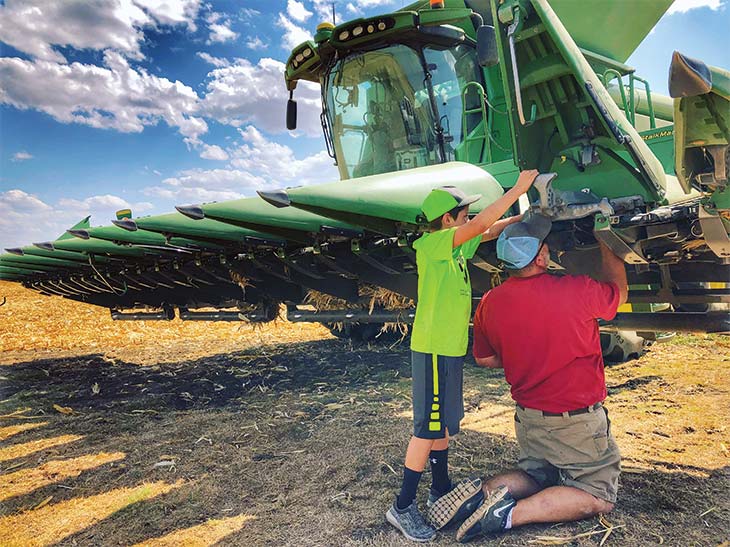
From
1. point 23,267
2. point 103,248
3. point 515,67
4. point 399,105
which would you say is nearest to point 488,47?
point 515,67

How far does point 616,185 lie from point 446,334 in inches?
48.2

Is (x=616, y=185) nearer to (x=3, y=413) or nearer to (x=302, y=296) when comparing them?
(x=302, y=296)

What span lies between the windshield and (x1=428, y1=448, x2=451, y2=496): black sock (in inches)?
114

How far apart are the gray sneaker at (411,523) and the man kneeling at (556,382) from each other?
146 millimetres

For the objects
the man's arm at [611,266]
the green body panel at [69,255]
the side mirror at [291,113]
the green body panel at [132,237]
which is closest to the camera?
the man's arm at [611,266]

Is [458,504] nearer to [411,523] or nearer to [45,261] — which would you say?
[411,523]

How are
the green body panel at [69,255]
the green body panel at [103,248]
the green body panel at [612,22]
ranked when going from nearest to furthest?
the green body panel at [612,22] → the green body panel at [103,248] → the green body panel at [69,255]

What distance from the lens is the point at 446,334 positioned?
2.41 meters

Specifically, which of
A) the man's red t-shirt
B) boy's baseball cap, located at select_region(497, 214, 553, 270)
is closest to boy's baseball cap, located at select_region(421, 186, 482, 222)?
boy's baseball cap, located at select_region(497, 214, 553, 270)

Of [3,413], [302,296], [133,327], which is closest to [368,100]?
[302,296]

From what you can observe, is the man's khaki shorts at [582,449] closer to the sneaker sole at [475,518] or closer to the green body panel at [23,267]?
the sneaker sole at [475,518]

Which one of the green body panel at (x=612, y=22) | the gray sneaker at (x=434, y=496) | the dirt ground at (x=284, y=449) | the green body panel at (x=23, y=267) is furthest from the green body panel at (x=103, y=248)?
the green body panel at (x=612, y=22)

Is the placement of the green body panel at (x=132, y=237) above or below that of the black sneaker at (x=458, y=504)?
above

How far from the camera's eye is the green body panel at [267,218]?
287 centimetres
